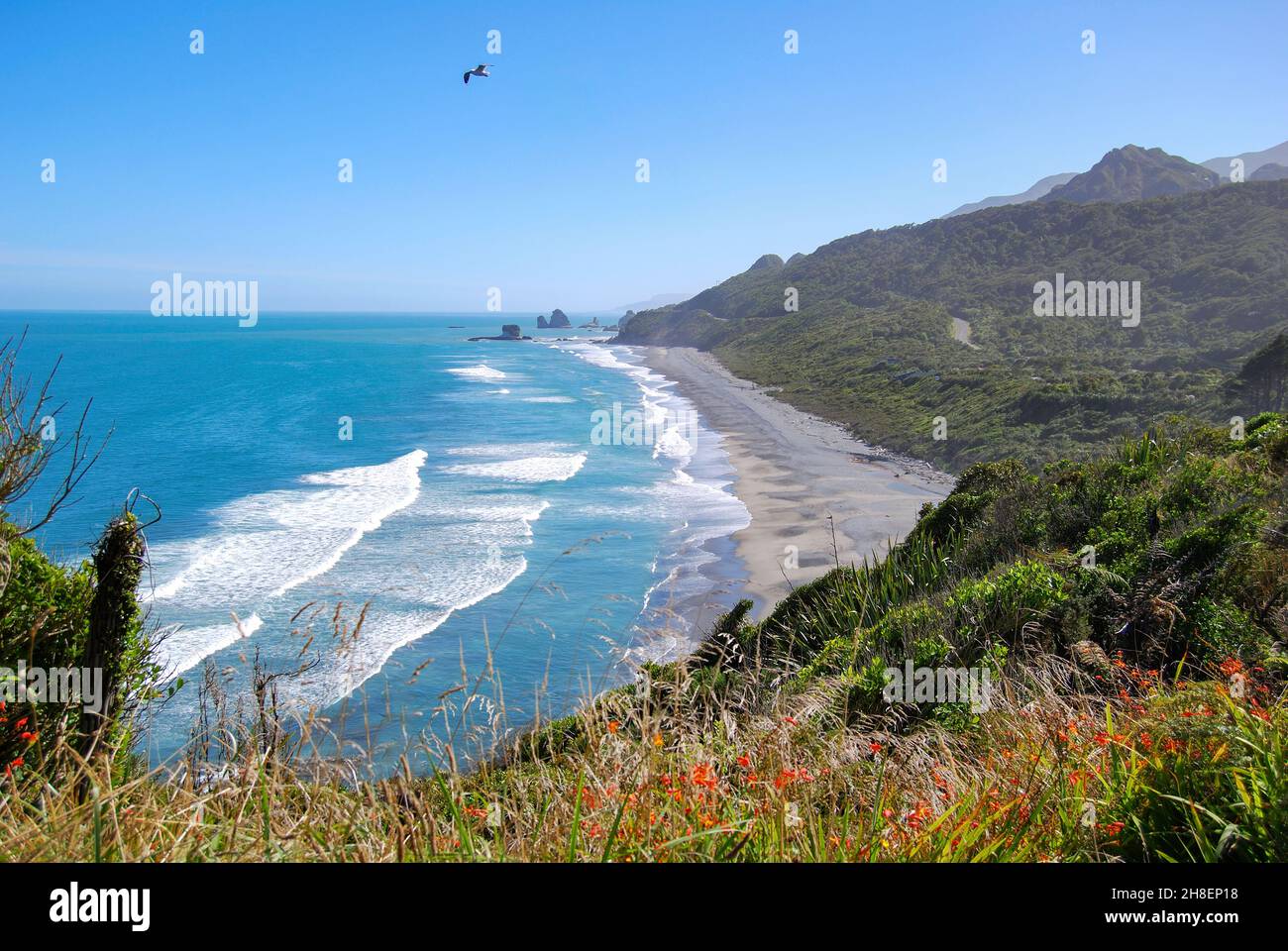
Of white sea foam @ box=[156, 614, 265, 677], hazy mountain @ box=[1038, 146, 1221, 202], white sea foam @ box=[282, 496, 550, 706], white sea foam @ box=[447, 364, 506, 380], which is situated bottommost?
white sea foam @ box=[156, 614, 265, 677]

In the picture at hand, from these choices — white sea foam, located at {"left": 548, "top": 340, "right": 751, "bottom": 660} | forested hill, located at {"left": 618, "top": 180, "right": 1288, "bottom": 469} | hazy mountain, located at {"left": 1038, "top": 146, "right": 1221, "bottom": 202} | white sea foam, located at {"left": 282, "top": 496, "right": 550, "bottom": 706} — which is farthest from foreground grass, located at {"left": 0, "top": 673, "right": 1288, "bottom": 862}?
hazy mountain, located at {"left": 1038, "top": 146, "right": 1221, "bottom": 202}

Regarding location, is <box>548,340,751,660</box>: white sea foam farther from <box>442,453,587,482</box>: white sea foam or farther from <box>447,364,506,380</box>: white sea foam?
<box>447,364,506,380</box>: white sea foam

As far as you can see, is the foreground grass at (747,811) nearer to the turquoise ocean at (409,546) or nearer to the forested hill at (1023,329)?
the turquoise ocean at (409,546)

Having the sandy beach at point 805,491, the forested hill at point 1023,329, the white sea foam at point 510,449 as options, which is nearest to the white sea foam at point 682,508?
the sandy beach at point 805,491

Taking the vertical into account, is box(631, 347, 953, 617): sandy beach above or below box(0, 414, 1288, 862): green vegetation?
below

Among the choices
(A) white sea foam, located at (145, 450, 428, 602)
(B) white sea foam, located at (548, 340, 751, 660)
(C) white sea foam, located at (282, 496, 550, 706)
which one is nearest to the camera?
(C) white sea foam, located at (282, 496, 550, 706)

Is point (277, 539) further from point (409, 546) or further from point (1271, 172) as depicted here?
point (1271, 172)

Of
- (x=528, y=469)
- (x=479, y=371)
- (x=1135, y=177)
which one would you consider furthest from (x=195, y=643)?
(x=1135, y=177)

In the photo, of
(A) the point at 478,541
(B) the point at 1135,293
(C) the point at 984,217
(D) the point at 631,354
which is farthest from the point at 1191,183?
(A) the point at 478,541
